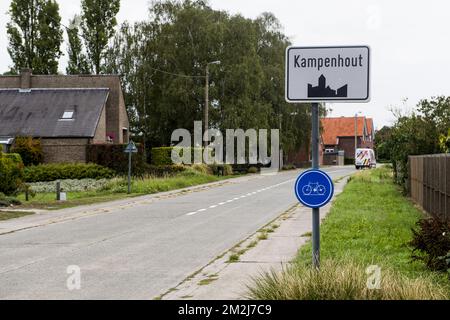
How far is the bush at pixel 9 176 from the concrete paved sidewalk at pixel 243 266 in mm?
13708

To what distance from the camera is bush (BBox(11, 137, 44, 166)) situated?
147 feet

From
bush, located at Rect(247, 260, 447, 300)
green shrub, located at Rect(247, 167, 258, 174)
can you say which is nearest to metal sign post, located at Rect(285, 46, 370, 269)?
bush, located at Rect(247, 260, 447, 300)

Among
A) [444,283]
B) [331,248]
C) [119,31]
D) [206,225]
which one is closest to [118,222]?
[206,225]

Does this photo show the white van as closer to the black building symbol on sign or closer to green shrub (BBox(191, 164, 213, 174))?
green shrub (BBox(191, 164, 213, 174))

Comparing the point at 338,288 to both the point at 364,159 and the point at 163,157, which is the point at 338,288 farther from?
the point at 364,159

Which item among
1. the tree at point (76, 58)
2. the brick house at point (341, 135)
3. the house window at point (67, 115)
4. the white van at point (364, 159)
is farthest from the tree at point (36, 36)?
the brick house at point (341, 135)

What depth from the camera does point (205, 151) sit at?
164ft

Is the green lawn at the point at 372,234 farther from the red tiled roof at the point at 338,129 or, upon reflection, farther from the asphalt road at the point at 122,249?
the red tiled roof at the point at 338,129

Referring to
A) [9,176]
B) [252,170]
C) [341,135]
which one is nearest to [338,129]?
[341,135]

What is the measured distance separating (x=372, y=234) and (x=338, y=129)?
108m

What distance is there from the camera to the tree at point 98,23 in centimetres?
6041

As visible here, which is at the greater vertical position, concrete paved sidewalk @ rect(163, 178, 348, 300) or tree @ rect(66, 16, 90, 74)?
tree @ rect(66, 16, 90, 74)

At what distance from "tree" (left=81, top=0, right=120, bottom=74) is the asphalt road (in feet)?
133

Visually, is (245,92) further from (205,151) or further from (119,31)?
(119,31)
